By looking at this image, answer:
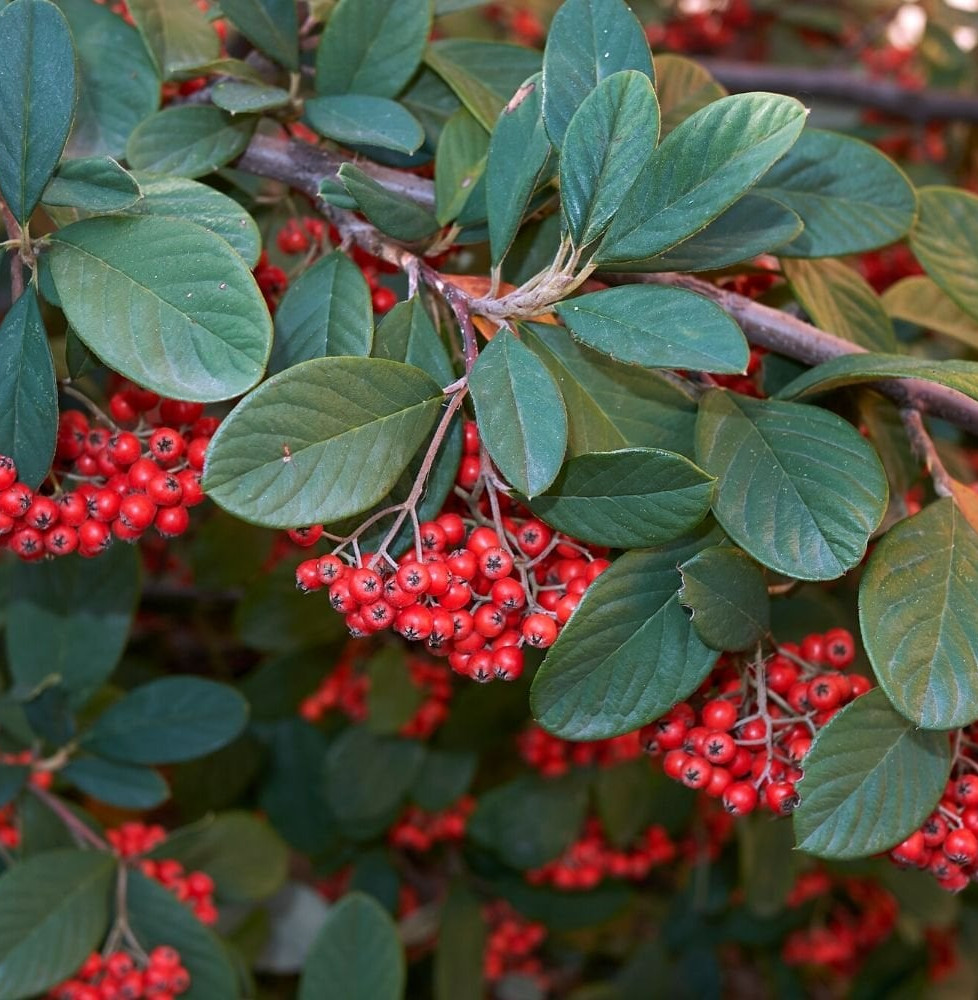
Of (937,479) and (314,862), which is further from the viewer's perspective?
(314,862)

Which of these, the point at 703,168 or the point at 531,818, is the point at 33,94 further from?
the point at 531,818

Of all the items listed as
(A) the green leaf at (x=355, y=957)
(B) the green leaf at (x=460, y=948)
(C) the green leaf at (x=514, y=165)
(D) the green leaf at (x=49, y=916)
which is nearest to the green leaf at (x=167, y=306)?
(C) the green leaf at (x=514, y=165)

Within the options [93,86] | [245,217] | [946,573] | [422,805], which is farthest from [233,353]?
[422,805]

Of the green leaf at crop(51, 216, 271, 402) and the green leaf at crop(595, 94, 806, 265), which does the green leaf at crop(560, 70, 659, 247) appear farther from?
the green leaf at crop(51, 216, 271, 402)

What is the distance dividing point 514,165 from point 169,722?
1.05m

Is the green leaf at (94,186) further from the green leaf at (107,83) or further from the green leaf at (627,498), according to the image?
the green leaf at (627,498)

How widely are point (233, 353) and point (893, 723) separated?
2.21 ft

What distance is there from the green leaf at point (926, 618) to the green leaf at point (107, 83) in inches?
35.0

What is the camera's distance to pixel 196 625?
2441 millimetres

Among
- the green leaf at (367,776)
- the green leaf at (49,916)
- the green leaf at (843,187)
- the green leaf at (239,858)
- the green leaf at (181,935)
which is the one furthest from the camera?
the green leaf at (367,776)

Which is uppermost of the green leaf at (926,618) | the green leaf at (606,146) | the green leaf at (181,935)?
the green leaf at (606,146)

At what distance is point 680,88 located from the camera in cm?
121

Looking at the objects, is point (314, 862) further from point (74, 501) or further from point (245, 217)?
point (245, 217)

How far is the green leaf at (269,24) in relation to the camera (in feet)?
3.52
